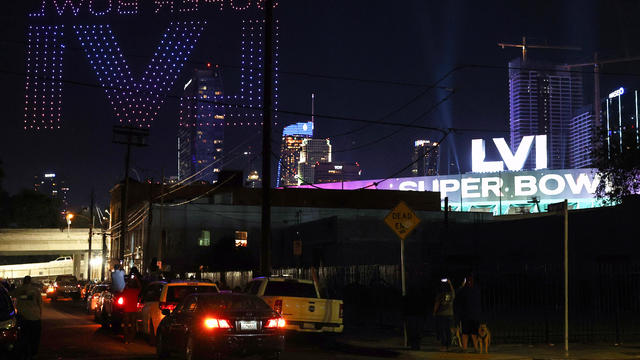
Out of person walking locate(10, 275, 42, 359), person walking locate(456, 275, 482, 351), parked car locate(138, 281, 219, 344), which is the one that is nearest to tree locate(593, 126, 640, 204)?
person walking locate(456, 275, 482, 351)

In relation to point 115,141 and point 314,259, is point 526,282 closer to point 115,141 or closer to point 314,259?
point 314,259

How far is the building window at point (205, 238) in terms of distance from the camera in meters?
66.0

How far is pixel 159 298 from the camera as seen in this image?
19172 mm

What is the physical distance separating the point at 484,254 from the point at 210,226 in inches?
1037

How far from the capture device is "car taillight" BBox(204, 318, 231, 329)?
Result: 45.9ft

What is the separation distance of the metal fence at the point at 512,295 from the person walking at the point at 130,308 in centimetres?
786

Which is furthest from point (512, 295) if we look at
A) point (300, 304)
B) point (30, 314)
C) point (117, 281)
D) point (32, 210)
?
point (32, 210)

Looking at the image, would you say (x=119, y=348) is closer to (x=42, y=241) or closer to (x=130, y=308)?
(x=130, y=308)

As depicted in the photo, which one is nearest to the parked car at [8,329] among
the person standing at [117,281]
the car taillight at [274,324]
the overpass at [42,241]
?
the car taillight at [274,324]

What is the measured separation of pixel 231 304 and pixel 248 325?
55 centimetres

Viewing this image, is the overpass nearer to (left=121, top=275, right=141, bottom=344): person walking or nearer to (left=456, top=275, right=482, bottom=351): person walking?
(left=121, top=275, right=141, bottom=344): person walking

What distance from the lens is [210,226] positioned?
66562 mm

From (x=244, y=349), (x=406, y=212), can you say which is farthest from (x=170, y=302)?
(x=406, y=212)

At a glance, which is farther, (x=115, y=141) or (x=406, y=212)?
(x=115, y=141)
